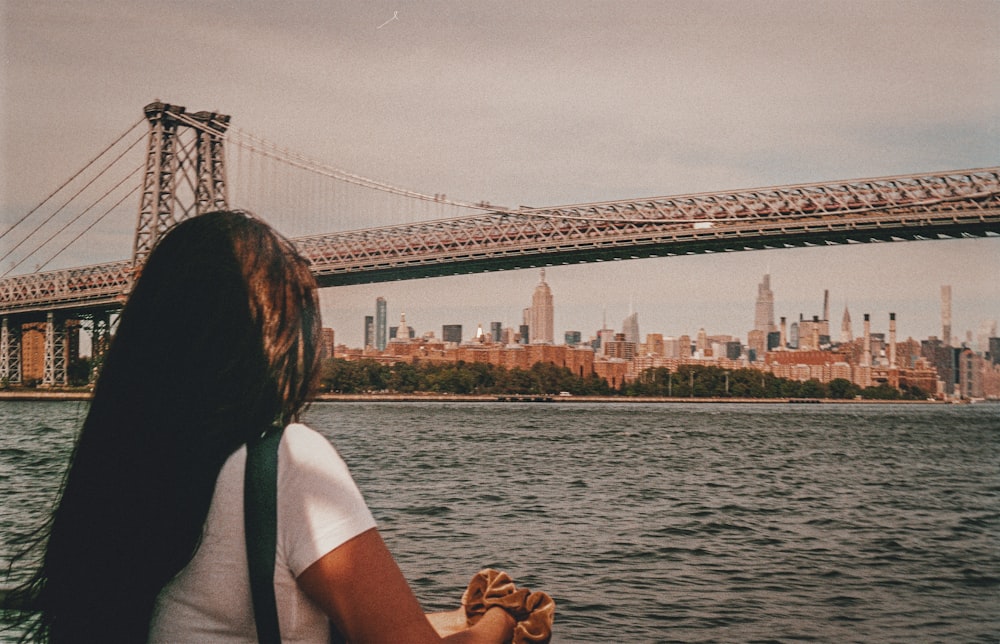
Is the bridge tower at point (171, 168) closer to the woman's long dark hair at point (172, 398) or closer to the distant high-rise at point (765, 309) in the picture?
the woman's long dark hair at point (172, 398)

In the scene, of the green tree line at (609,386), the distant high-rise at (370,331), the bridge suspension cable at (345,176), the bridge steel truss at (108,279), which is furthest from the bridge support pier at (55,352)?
the green tree line at (609,386)

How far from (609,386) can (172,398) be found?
187ft

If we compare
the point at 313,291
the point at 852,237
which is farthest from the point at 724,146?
the point at 313,291

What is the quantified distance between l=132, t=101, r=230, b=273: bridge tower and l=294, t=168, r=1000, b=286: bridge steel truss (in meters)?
4.59

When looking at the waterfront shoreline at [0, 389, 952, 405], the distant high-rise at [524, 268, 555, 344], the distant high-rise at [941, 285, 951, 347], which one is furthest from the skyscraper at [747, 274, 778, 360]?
the distant high-rise at [941, 285, 951, 347]

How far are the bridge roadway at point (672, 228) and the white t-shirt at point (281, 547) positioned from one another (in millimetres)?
18849

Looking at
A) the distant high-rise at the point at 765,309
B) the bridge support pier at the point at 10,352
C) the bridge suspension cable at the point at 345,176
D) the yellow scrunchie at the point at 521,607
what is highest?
the bridge suspension cable at the point at 345,176

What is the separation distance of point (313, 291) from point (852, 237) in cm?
2277

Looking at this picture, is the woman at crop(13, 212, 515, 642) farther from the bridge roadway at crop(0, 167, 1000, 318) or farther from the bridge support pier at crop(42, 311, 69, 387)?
the bridge roadway at crop(0, 167, 1000, 318)

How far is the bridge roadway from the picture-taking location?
21375 mm

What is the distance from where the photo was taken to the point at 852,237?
2200cm

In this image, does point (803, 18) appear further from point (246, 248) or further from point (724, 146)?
point (246, 248)

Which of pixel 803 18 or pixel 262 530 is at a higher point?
pixel 803 18

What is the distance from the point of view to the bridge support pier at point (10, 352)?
1350 centimetres
